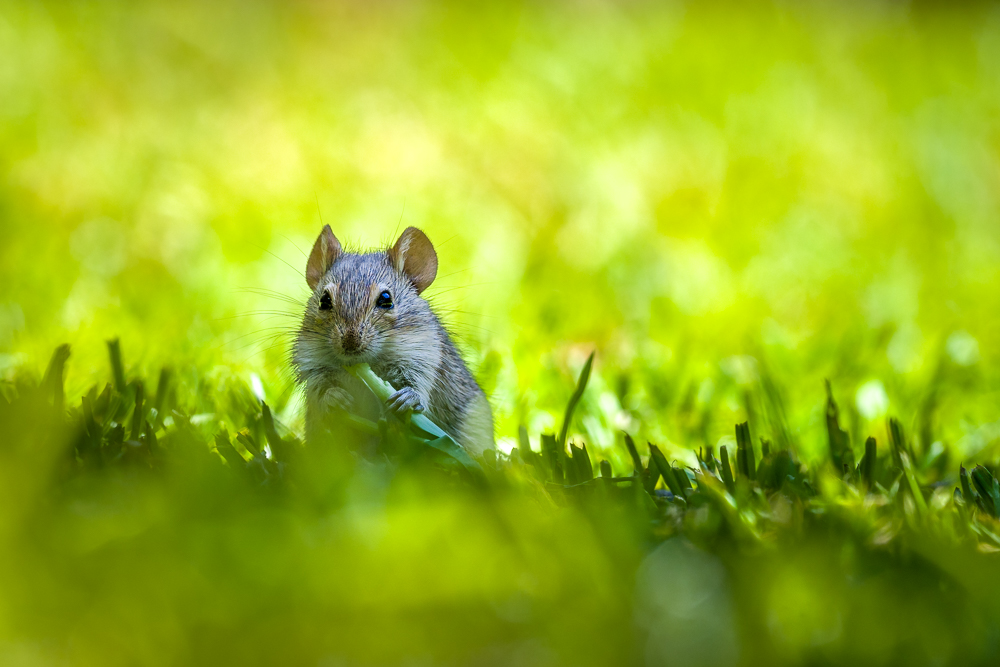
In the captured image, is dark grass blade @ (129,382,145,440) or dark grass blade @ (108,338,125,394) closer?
dark grass blade @ (129,382,145,440)

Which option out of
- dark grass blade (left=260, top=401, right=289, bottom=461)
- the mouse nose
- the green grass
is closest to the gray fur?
the mouse nose

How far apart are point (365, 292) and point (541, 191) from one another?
3.21m

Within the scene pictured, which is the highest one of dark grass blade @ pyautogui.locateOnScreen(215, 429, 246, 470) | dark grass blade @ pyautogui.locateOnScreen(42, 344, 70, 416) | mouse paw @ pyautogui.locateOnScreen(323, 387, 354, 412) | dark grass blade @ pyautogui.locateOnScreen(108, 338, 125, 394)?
dark grass blade @ pyautogui.locateOnScreen(108, 338, 125, 394)

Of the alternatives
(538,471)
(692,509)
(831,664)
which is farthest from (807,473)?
A: (831,664)

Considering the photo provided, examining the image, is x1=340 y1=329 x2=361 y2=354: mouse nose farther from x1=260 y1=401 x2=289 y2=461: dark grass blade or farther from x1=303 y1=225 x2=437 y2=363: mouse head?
x1=260 y1=401 x2=289 y2=461: dark grass blade

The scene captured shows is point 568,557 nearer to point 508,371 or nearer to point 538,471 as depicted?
point 538,471

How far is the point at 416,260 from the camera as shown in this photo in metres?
2.76

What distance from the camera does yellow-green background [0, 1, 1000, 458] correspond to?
143 inches

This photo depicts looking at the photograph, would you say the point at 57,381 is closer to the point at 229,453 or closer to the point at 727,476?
the point at 229,453

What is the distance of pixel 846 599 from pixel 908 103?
21.1 ft

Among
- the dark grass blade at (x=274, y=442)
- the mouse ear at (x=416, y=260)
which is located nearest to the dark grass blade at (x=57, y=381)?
the dark grass blade at (x=274, y=442)

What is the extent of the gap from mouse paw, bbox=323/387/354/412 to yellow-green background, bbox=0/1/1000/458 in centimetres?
53

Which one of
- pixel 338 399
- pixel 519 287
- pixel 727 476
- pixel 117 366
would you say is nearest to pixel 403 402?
pixel 338 399

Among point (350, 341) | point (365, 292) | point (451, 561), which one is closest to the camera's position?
point (451, 561)
